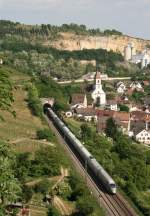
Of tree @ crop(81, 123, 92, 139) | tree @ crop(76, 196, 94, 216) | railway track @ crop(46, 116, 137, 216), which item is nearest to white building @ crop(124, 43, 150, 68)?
tree @ crop(81, 123, 92, 139)

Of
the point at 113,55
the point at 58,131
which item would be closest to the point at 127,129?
the point at 58,131

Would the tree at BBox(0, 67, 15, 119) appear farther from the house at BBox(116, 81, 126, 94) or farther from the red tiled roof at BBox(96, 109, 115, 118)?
the house at BBox(116, 81, 126, 94)

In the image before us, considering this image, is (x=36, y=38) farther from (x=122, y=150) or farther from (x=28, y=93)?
(x=122, y=150)

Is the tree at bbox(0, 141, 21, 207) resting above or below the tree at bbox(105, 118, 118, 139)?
above

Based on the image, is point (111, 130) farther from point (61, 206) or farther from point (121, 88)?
point (121, 88)

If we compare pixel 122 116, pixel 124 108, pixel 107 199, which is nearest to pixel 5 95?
pixel 107 199

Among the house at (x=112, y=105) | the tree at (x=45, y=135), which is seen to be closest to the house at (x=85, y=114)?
the house at (x=112, y=105)
